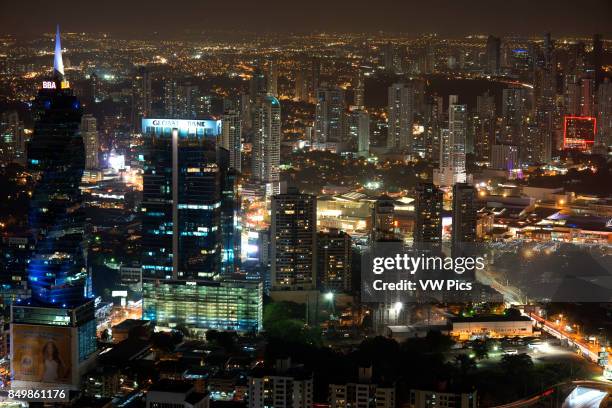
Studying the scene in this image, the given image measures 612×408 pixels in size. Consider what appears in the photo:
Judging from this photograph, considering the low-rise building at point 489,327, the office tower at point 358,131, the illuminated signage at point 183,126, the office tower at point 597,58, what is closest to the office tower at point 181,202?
the illuminated signage at point 183,126

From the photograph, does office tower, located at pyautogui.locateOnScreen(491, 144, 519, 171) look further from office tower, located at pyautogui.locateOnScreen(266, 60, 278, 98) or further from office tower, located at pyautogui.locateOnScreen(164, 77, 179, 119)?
office tower, located at pyautogui.locateOnScreen(164, 77, 179, 119)

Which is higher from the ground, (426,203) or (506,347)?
(426,203)

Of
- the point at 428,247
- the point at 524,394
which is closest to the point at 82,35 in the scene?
the point at 428,247

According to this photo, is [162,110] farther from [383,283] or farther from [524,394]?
[524,394]

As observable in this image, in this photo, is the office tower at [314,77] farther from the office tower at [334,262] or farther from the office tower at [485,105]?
the office tower at [334,262]

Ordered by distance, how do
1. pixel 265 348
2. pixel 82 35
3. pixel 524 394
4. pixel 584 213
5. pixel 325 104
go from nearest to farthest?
1. pixel 524 394
2. pixel 265 348
3. pixel 82 35
4. pixel 584 213
5. pixel 325 104

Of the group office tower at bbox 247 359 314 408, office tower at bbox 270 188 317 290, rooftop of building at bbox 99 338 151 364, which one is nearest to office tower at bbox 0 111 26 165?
office tower at bbox 270 188 317 290
